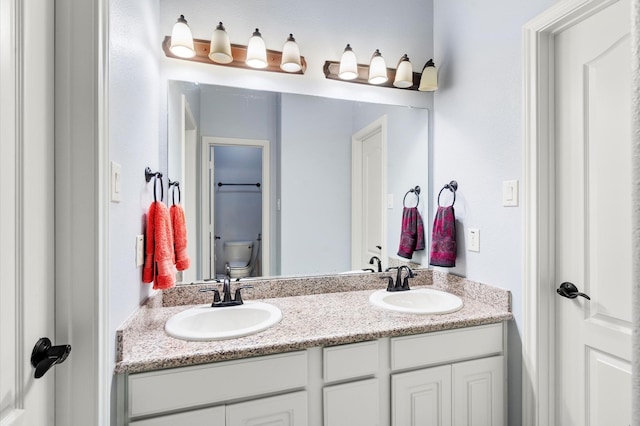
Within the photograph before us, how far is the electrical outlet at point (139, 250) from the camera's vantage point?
3.93 feet

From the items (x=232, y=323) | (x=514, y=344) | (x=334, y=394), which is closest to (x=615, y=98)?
(x=514, y=344)

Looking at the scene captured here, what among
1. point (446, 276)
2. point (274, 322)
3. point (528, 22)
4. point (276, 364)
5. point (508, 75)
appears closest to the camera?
point (276, 364)

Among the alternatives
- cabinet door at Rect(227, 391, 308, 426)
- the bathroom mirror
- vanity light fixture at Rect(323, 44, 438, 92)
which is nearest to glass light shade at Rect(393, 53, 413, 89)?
vanity light fixture at Rect(323, 44, 438, 92)

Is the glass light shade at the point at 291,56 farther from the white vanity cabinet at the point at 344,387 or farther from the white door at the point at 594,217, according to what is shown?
the white vanity cabinet at the point at 344,387

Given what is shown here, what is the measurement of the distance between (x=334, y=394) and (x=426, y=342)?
1.41 feet

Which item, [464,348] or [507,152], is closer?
[464,348]

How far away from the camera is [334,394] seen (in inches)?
46.7

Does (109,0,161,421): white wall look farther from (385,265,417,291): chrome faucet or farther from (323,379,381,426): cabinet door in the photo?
(385,265,417,291): chrome faucet

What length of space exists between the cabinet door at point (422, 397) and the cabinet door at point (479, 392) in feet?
0.16

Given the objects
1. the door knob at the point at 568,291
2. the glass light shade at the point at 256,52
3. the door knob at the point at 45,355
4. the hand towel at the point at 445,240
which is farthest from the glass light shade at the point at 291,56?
the door knob at the point at 568,291

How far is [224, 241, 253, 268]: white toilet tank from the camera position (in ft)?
5.52

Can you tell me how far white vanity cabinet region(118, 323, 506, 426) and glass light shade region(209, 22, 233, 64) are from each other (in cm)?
135

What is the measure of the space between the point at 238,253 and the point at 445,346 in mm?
1092

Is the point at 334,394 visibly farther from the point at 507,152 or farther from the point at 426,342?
the point at 507,152
